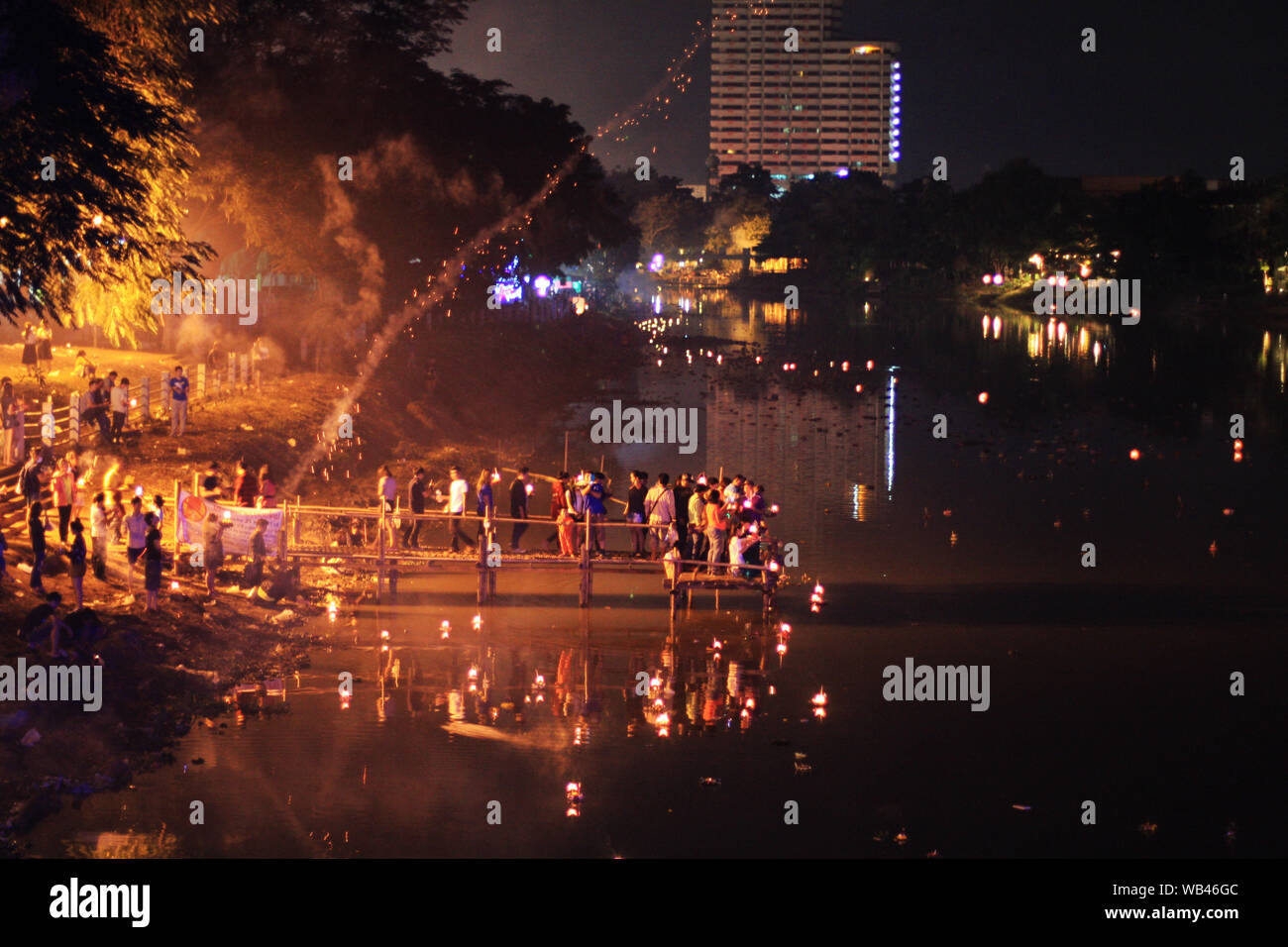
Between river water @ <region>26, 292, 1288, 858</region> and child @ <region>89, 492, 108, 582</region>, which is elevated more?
child @ <region>89, 492, 108, 582</region>

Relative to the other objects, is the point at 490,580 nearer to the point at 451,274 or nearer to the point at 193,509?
the point at 193,509

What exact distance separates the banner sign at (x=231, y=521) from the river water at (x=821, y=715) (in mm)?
2132

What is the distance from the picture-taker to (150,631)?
19.0 m

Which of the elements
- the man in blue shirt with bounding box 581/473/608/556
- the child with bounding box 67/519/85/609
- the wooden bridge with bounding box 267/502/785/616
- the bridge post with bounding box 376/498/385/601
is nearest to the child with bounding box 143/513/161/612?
the child with bounding box 67/519/85/609

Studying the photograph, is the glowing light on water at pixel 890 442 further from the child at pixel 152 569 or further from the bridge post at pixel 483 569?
the child at pixel 152 569

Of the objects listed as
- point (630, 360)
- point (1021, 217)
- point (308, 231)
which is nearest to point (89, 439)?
point (308, 231)

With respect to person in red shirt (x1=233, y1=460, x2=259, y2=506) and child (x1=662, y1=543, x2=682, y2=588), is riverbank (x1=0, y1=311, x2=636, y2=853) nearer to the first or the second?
person in red shirt (x1=233, y1=460, x2=259, y2=506)

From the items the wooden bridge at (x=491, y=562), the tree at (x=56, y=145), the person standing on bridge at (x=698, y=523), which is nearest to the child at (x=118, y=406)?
the tree at (x=56, y=145)

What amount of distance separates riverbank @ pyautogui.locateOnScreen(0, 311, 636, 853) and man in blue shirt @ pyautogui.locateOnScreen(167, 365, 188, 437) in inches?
13.4

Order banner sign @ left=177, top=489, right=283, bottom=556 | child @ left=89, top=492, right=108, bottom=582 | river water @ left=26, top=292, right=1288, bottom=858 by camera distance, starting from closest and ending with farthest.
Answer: river water @ left=26, top=292, right=1288, bottom=858, child @ left=89, top=492, right=108, bottom=582, banner sign @ left=177, top=489, right=283, bottom=556

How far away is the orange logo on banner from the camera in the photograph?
73.3 feet

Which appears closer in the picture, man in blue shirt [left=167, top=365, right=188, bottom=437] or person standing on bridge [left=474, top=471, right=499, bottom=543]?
person standing on bridge [left=474, top=471, right=499, bottom=543]

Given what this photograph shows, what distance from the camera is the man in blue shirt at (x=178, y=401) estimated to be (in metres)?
32.3
